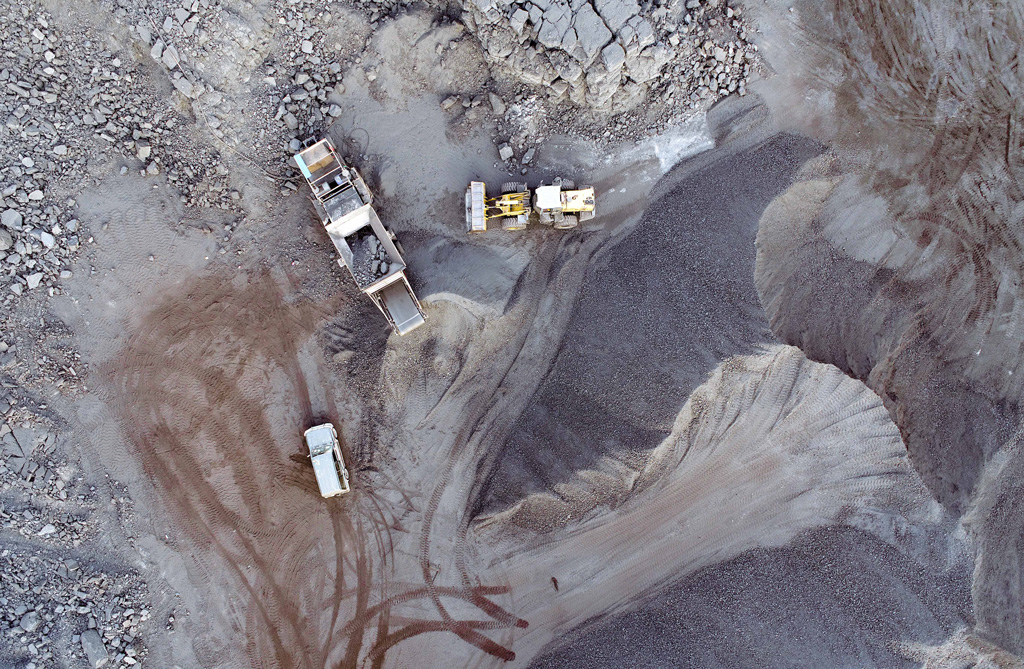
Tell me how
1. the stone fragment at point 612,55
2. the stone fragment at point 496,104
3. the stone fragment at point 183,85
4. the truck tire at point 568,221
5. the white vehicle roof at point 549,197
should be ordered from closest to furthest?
the stone fragment at point 612,55 → the stone fragment at point 183,85 → the white vehicle roof at point 549,197 → the truck tire at point 568,221 → the stone fragment at point 496,104

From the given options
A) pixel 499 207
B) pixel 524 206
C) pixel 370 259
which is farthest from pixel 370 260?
pixel 524 206

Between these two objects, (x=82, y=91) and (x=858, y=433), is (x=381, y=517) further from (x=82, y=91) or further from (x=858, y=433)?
(x=82, y=91)

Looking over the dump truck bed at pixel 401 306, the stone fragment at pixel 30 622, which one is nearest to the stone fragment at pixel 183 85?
the dump truck bed at pixel 401 306

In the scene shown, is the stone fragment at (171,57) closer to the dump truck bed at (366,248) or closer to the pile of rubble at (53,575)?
the dump truck bed at (366,248)

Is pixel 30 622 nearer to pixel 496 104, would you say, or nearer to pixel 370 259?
pixel 370 259

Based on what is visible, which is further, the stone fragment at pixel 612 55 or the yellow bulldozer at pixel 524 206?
the yellow bulldozer at pixel 524 206

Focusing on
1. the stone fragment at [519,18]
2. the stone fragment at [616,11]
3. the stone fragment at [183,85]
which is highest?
the stone fragment at [183,85]

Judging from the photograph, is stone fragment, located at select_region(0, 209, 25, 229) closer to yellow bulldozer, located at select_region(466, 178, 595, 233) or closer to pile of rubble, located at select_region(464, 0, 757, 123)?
yellow bulldozer, located at select_region(466, 178, 595, 233)
